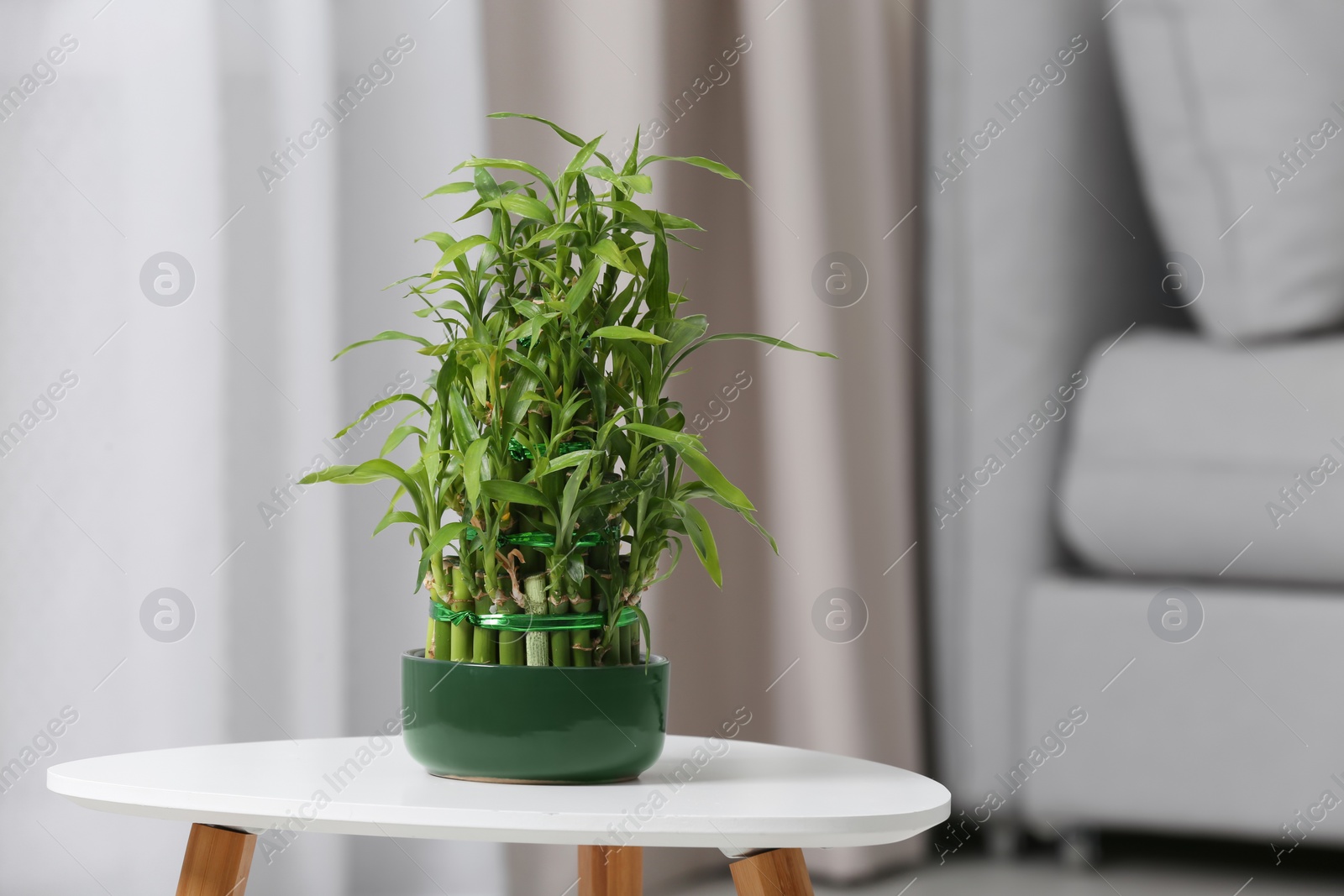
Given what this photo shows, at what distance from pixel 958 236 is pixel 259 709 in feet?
3.13

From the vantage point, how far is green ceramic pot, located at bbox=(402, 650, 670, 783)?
26.1 inches

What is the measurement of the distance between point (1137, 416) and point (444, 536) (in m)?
0.88

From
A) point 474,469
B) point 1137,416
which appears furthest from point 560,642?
point 1137,416

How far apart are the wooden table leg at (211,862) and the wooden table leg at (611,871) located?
0.22 metres

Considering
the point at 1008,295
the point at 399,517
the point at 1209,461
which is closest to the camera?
the point at 399,517

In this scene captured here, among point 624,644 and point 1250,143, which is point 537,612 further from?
point 1250,143

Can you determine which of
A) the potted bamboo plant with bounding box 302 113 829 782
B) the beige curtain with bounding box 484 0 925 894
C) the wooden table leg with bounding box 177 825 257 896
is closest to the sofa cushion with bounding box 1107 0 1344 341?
the beige curtain with bounding box 484 0 925 894

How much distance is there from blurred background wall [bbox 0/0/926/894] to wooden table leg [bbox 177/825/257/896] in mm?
586

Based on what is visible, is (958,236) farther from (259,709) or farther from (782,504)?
(259,709)

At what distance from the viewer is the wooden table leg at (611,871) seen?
764 mm

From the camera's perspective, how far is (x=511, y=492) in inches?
25.8

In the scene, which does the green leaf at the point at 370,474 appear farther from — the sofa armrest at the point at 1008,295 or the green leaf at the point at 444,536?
the sofa armrest at the point at 1008,295

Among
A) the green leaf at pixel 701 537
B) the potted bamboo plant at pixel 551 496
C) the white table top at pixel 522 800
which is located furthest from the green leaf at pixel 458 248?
the white table top at pixel 522 800

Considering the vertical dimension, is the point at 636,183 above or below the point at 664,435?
above
